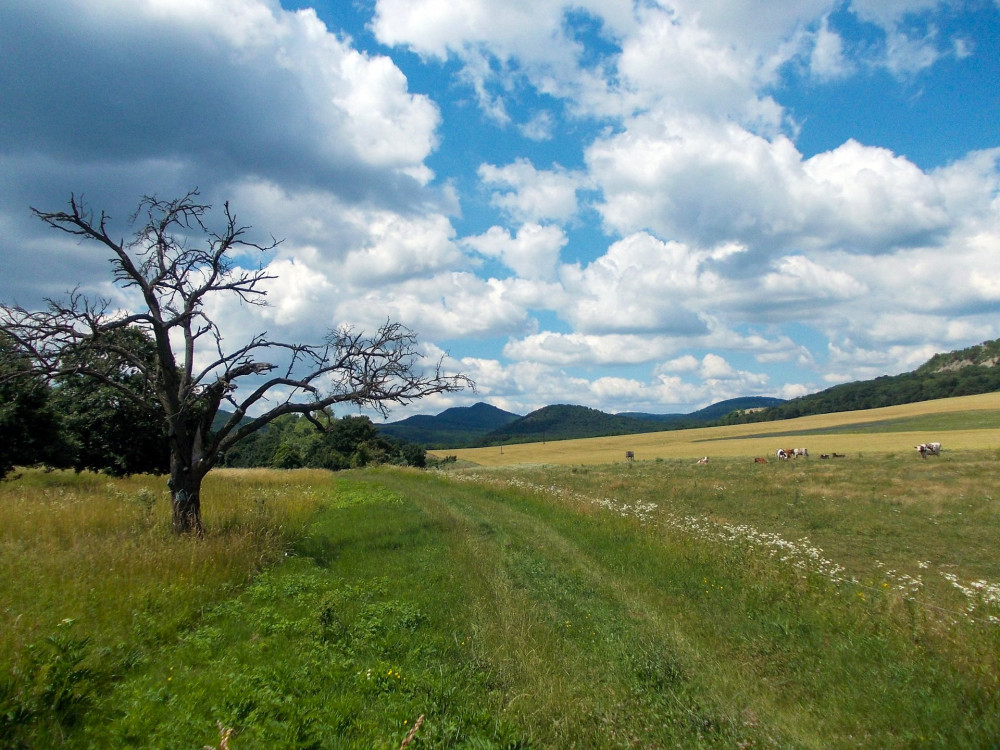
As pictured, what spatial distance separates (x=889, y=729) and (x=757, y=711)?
101cm

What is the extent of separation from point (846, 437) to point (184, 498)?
73.5 meters

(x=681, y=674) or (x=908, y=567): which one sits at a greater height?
(x=681, y=674)

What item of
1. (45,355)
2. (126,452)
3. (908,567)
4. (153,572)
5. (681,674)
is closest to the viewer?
(681,674)

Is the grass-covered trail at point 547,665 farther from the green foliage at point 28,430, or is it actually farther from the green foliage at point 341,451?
the green foliage at point 341,451

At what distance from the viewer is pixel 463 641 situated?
675cm

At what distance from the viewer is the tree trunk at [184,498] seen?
10547mm

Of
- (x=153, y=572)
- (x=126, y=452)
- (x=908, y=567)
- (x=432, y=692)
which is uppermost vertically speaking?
(x=126, y=452)

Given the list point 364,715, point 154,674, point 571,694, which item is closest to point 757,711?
point 571,694

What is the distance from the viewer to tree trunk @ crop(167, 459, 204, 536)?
10547 mm

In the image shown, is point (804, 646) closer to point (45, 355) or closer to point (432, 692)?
point (432, 692)

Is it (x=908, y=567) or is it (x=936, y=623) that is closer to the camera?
(x=936, y=623)

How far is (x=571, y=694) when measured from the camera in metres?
5.43

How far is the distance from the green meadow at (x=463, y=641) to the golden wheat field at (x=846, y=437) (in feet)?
154

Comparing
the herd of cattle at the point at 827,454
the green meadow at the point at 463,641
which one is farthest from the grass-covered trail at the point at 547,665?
the herd of cattle at the point at 827,454
